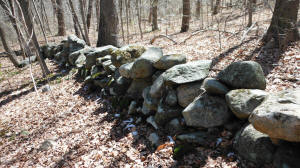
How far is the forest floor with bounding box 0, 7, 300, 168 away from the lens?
363 cm

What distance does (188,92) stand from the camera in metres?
3.98

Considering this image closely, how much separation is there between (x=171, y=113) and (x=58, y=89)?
5.69m

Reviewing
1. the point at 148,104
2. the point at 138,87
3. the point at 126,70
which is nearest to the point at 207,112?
the point at 148,104

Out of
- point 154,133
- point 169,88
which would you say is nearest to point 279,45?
point 169,88

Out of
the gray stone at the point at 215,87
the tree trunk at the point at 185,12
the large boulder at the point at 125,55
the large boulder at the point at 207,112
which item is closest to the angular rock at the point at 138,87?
the large boulder at the point at 125,55

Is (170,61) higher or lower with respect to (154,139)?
higher

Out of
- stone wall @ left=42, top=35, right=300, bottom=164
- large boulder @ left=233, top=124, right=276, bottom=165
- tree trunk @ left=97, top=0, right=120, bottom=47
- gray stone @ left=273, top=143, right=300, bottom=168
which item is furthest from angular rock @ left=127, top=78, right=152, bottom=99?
tree trunk @ left=97, top=0, right=120, bottom=47

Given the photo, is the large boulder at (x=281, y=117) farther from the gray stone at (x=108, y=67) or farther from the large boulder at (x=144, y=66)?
the gray stone at (x=108, y=67)

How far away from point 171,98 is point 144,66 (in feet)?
4.23

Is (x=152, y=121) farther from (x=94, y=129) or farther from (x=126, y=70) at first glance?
(x=126, y=70)

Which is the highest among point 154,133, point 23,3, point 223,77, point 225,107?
point 23,3

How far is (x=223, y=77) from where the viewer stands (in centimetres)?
362

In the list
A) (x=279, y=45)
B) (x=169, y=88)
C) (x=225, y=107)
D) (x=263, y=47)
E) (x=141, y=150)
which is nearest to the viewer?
(x=225, y=107)

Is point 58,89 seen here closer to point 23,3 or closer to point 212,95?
point 23,3
